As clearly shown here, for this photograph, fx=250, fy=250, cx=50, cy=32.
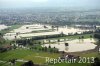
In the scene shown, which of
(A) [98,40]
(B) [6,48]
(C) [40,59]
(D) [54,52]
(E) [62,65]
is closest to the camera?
(E) [62,65]

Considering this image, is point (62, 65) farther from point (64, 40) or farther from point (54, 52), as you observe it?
point (64, 40)

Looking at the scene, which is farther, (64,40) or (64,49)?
(64,40)

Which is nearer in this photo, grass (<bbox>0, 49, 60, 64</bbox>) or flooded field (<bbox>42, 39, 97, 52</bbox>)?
grass (<bbox>0, 49, 60, 64</bbox>)

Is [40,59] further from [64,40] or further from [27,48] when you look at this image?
[64,40]

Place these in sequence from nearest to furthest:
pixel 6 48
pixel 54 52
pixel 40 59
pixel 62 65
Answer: pixel 62 65
pixel 40 59
pixel 54 52
pixel 6 48

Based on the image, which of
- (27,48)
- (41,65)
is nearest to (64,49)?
(27,48)

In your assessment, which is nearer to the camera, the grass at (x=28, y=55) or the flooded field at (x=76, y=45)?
the grass at (x=28, y=55)

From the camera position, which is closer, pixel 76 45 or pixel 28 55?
pixel 28 55
